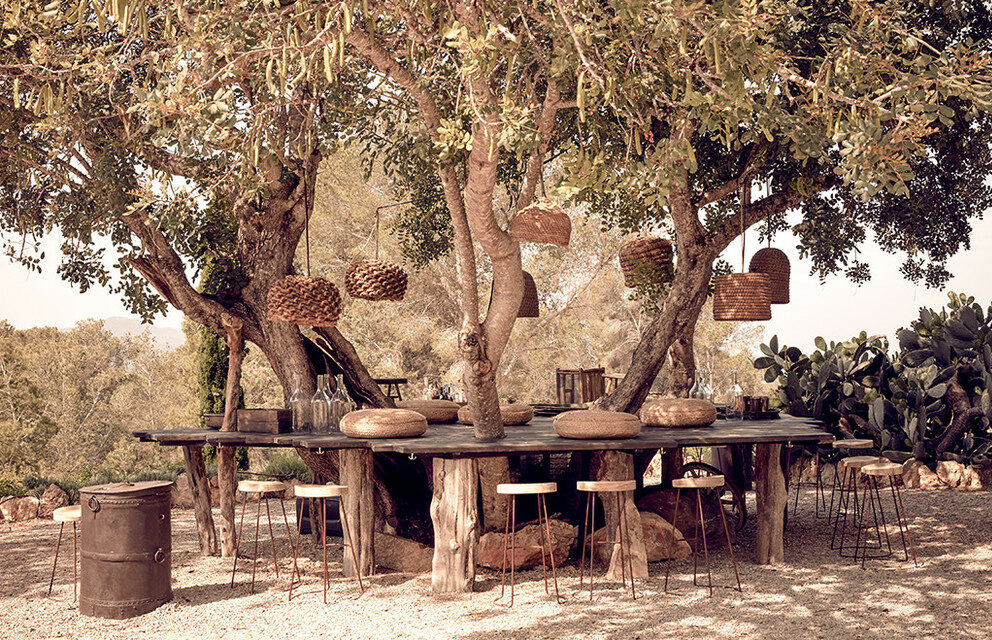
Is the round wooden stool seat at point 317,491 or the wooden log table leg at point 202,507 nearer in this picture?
the round wooden stool seat at point 317,491

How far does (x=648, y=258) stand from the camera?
24.7 ft

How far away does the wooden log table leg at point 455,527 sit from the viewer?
20.1ft

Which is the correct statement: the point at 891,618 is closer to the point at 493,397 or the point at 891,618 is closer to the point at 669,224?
the point at 493,397

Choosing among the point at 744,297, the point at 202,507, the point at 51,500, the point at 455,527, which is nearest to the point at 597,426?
the point at 455,527

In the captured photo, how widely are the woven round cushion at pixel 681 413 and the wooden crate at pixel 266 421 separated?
8.97 feet

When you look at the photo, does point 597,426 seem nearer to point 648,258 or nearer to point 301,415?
point 648,258

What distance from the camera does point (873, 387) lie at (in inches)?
420

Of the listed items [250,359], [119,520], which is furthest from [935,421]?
Answer: [250,359]

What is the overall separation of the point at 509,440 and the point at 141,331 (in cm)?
2412

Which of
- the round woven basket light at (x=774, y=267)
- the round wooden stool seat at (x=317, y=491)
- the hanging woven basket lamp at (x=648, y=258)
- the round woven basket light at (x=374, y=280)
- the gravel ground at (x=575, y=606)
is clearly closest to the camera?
the gravel ground at (x=575, y=606)

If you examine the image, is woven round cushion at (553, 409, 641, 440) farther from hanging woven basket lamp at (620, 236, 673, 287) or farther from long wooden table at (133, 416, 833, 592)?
hanging woven basket lamp at (620, 236, 673, 287)

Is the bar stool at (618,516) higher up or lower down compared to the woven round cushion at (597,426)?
lower down

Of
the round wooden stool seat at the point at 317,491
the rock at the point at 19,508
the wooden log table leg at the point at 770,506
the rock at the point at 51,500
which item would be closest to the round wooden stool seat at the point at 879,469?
the wooden log table leg at the point at 770,506

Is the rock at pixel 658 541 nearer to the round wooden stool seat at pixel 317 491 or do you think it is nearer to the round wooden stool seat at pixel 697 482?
the round wooden stool seat at pixel 697 482
